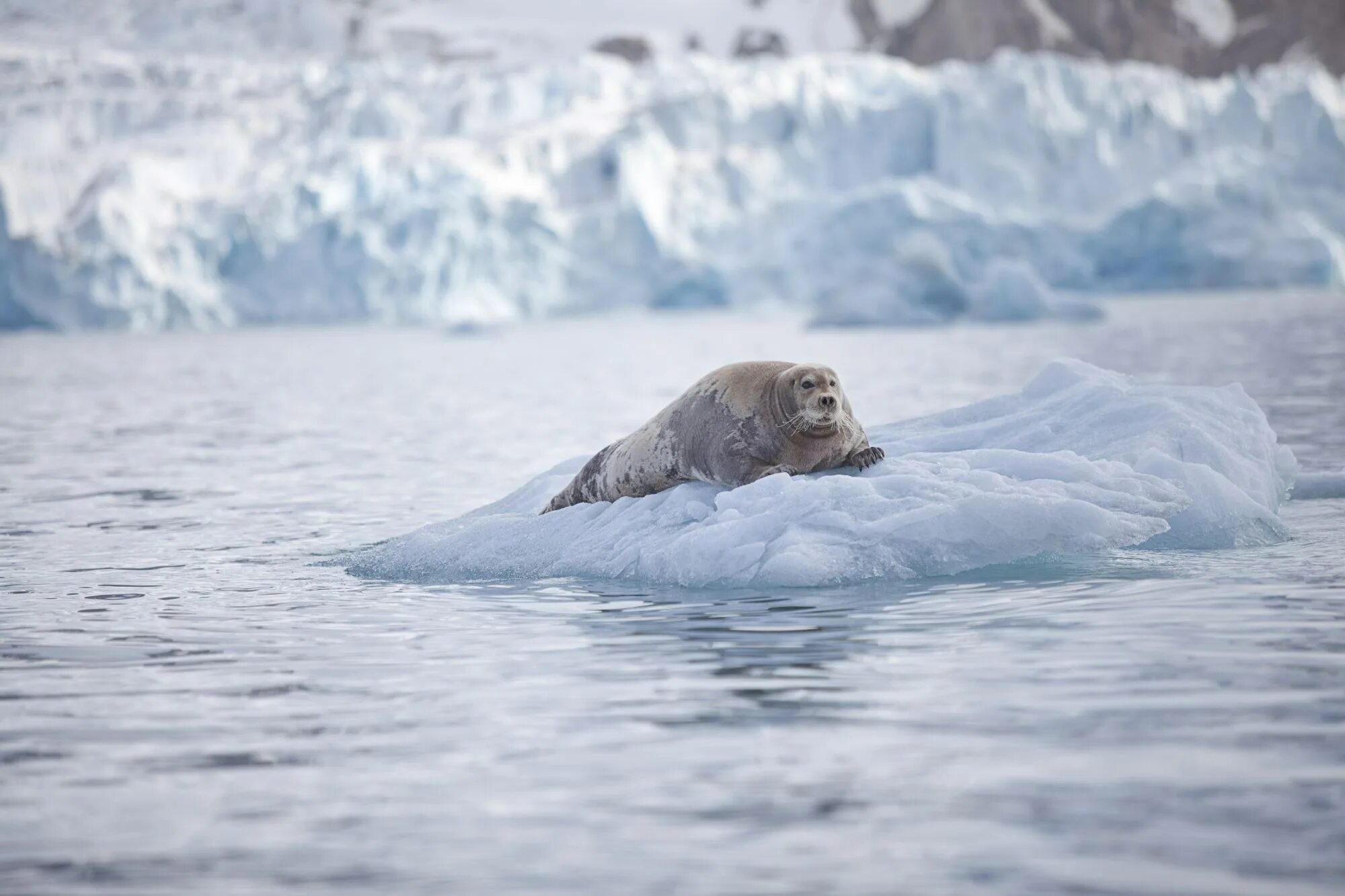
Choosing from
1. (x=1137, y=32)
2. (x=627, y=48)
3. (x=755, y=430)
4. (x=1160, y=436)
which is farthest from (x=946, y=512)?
(x=627, y=48)

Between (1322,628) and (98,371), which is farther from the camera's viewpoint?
(98,371)

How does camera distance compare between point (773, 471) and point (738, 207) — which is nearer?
point (773, 471)

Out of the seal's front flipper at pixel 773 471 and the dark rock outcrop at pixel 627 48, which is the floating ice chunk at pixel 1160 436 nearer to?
the seal's front flipper at pixel 773 471

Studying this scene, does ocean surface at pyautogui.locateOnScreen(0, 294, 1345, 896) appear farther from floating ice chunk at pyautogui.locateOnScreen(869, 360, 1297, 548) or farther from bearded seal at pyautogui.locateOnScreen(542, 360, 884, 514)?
bearded seal at pyautogui.locateOnScreen(542, 360, 884, 514)

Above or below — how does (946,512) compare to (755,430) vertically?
below

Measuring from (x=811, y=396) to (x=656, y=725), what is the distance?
2614 mm

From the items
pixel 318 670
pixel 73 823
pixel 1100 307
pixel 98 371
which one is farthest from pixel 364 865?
pixel 1100 307

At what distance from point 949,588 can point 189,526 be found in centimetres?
483

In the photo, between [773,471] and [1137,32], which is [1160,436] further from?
[1137,32]

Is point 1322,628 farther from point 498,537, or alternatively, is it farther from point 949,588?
point 498,537

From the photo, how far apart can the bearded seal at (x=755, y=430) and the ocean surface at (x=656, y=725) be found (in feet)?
2.61

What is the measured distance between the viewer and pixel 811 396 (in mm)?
6449

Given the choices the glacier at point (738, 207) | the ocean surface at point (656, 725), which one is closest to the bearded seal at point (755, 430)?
the ocean surface at point (656, 725)

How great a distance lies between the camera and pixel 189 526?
8969 millimetres
